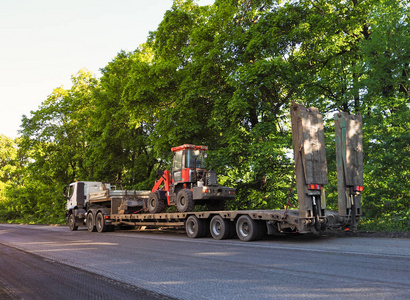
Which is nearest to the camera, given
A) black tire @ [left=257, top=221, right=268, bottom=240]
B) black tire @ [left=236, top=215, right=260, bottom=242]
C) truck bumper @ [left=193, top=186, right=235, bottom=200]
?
black tire @ [left=236, top=215, right=260, bottom=242]

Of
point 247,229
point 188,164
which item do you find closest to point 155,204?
point 188,164

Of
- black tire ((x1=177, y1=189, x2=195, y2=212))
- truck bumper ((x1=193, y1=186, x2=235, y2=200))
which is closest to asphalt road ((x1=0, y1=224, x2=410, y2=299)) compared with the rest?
truck bumper ((x1=193, y1=186, x2=235, y2=200))

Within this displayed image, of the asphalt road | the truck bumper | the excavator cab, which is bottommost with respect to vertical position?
the asphalt road

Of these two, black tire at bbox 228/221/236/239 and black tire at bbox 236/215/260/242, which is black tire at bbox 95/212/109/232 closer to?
black tire at bbox 228/221/236/239

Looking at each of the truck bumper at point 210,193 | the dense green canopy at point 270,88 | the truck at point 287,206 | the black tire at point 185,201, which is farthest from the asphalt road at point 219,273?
the dense green canopy at point 270,88

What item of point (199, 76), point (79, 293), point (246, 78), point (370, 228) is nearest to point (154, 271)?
point (79, 293)

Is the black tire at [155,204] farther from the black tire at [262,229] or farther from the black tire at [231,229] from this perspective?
the black tire at [262,229]

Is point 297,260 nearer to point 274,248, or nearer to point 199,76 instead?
point 274,248

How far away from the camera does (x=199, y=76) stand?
70.1 feet

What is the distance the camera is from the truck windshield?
15727 millimetres

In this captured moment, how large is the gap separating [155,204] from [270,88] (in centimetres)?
897

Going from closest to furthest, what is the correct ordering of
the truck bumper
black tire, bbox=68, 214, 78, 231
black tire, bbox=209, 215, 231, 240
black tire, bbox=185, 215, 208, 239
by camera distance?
black tire, bbox=209, 215, 231, 240 → black tire, bbox=185, 215, 208, 239 → the truck bumper → black tire, bbox=68, 214, 78, 231

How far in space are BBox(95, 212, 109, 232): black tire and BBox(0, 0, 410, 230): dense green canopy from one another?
5.23 m

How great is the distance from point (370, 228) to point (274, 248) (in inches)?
207
